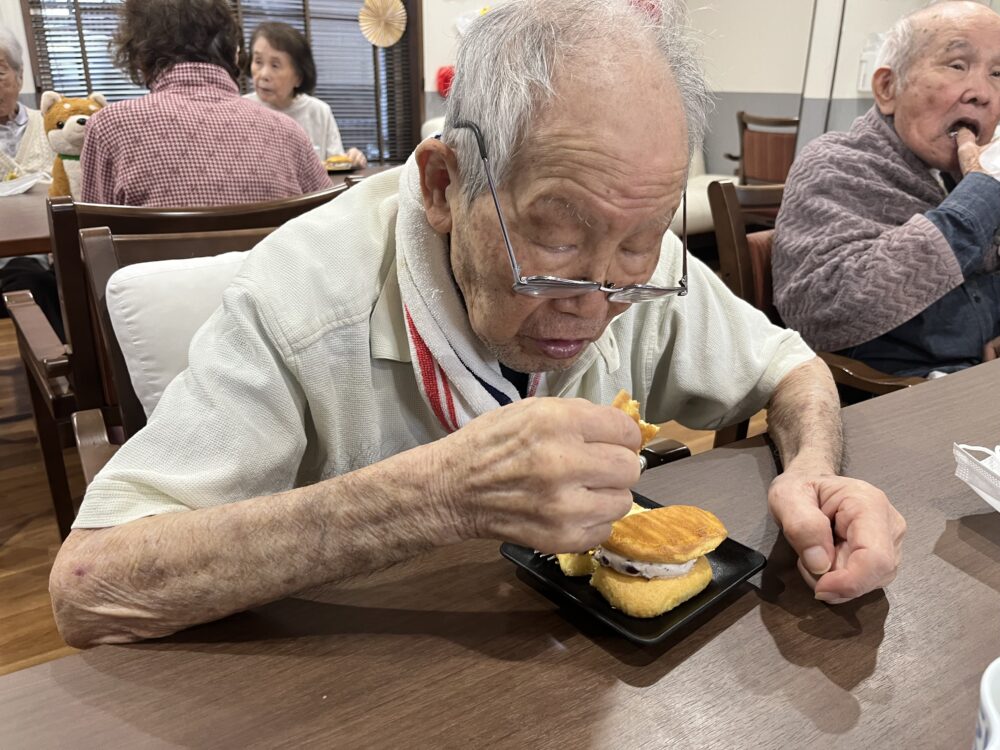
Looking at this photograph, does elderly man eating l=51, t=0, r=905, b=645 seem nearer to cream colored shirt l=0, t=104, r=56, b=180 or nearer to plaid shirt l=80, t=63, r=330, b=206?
plaid shirt l=80, t=63, r=330, b=206

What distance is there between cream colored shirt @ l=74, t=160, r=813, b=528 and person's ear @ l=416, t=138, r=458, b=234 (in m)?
0.05

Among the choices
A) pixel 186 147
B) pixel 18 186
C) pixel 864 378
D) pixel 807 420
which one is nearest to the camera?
pixel 807 420

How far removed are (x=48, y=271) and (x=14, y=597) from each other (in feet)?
5.11

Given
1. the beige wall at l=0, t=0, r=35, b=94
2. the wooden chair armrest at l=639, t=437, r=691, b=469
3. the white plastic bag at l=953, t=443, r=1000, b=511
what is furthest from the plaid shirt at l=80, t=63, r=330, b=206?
the beige wall at l=0, t=0, r=35, b=94

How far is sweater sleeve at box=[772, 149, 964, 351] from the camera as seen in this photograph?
5.77 ft

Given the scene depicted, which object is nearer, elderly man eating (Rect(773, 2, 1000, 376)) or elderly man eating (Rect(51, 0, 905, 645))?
elderly man eating (Rect(51, 0, 905, 645))

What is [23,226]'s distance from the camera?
2277mm

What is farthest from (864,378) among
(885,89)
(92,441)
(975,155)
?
(92,441)

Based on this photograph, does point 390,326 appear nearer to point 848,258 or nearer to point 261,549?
point 261,549

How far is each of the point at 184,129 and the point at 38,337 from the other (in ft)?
2.37

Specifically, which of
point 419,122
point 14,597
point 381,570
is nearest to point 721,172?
point 419,122

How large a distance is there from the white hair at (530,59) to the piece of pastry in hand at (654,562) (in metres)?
0.42

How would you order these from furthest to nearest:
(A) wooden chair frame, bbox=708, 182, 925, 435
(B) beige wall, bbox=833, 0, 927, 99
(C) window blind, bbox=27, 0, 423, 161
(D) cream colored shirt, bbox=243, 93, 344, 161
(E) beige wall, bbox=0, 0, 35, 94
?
(C) window blind, bbox=27, 0, 423, 161 < (E) beige wall, bbox=0, 0, 35, 94 < (D) cream colored shirt, bbox=243, 93, 344, 161 < (B) beige wall, bbox=833, 0, 927, 99 < (A) wooden chair frame, bbox=708, 182, 925, 435

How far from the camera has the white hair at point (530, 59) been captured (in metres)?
0.84
